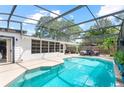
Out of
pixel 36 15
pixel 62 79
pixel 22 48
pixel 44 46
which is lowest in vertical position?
pixel 62 79

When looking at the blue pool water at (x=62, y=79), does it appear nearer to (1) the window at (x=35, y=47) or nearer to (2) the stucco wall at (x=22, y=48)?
(2) the stucco wall at (x=22, y=48)

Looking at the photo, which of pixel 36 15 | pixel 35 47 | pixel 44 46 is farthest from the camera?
pixel 44 46

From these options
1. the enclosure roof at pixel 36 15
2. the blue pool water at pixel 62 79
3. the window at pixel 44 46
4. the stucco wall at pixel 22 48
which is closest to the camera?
the blue pool water at pixel 62 79

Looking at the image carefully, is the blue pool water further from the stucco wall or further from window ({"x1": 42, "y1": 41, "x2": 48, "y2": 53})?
window ({"x1": 42, "y1": 41, "x2": 48, "y2": 53})

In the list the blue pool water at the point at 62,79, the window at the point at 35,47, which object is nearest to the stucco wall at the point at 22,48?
the window at the point at 35,47

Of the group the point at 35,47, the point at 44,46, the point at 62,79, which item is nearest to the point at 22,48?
the point at 35,47

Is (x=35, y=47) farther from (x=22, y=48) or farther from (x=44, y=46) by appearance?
(x=22, y=48)

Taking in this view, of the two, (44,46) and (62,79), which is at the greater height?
(44,46)

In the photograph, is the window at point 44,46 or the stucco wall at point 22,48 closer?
the stucco wall at point 22,48

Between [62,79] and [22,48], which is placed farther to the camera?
[22,48]

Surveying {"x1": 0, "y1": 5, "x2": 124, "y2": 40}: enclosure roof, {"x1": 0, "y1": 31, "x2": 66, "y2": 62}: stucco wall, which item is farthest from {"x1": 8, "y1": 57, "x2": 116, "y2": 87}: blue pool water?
{"x1": 0, "y1": 5, "x2": 124, "y2": 40}: enclosure roof
